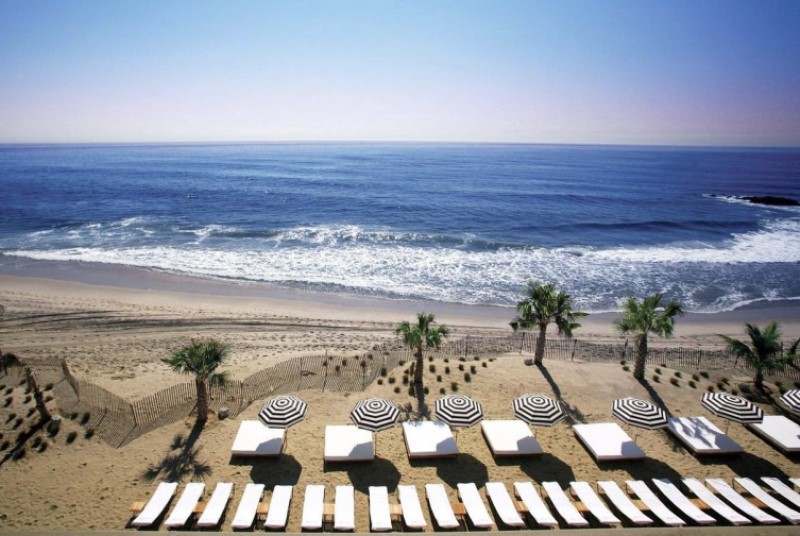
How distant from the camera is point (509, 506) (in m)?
12.8

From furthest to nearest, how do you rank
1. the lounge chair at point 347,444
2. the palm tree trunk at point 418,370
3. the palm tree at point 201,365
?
1. the palm tree trunk at point 418,370
2. the palm tree at point 201,365
3. the lounge chair at point 347,444

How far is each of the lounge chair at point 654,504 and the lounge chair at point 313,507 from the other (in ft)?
31.6

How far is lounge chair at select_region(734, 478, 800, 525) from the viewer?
12227mm

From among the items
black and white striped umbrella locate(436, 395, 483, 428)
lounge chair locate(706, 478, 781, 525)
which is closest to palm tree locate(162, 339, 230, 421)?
black and white striped umbrella locate(436, 395, 483, 428)

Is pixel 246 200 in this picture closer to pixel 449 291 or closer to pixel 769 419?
pixel 449 291

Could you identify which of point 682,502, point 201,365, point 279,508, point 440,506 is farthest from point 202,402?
point 682,502

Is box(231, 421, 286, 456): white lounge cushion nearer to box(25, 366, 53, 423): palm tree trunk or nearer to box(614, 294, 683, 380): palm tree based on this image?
box(25, 366, 53, 423): palm tree trunk

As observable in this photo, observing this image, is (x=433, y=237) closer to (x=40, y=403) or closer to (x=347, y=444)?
(x=347, y=444)

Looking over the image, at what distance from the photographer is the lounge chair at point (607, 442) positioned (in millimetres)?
15414

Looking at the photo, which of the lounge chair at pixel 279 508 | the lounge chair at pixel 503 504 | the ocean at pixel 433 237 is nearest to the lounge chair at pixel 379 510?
the lounge chair at pixel 279 508

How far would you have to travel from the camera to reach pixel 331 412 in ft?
60.7

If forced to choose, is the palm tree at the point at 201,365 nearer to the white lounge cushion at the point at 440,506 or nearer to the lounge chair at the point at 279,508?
the lounge chair at the point at 279,508

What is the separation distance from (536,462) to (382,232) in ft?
141

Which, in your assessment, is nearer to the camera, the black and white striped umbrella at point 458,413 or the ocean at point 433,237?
the black and white striped umbrella at point 458,413
